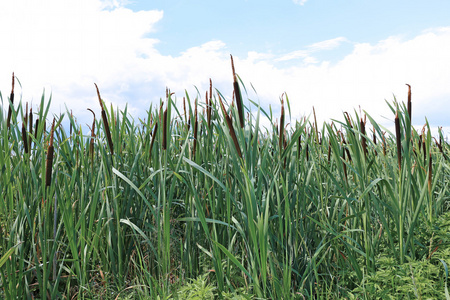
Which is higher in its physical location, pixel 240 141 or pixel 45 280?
pixel 240 141

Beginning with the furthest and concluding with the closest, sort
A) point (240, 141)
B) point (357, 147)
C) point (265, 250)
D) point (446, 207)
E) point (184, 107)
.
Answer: point (446, 207) < point (184, 107) < point (357, 147) < point (240, 141) < point (265, 250)

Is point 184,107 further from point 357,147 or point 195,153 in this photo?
point 357,147

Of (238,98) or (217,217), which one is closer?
(238,98)

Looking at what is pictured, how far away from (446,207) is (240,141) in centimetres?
276

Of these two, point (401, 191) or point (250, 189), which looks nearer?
point (250, 189)

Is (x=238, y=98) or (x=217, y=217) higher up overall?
(x=238, y=98)

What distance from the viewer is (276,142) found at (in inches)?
87.4

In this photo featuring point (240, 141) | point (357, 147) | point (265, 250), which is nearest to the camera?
point (265, 250)

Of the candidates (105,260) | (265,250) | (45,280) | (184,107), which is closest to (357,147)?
(265,250)

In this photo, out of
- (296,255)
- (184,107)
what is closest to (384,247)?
(296,255)

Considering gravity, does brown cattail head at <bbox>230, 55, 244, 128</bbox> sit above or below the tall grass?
above

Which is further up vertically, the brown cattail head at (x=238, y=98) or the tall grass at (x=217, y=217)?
the brown cattail head at (x=238, y=98)

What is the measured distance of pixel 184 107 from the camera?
268cm

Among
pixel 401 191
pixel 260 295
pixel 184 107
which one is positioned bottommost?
pixel 260 295
